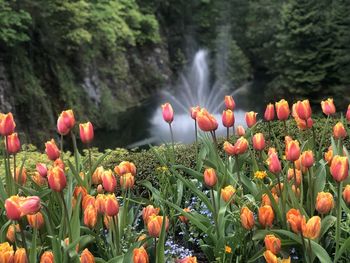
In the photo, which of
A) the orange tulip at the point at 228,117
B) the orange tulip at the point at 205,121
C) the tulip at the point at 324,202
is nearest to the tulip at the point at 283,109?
the orange tulip at the point at 228,117

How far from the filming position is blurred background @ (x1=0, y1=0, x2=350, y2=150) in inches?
558

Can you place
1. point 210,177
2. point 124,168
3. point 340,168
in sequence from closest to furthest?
point 340,168 < point 210,177 < point 124,168

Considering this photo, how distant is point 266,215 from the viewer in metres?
2.13

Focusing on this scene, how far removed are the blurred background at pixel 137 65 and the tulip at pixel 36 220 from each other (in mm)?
11255

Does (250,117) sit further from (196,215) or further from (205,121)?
(196,215)

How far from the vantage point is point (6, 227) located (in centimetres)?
223

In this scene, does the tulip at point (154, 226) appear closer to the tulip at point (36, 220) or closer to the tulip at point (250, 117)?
the tulip at point (36, 220)

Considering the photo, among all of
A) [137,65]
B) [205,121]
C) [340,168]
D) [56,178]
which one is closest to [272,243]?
[340,168]

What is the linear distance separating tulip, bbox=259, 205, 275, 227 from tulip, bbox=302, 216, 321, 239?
0.77 feet

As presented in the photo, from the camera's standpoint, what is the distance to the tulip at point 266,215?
2119 mm

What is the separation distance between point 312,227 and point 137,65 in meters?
22.7

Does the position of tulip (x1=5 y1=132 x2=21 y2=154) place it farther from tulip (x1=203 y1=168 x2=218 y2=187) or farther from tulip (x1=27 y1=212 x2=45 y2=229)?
tulip (x1=203 y1=168 x2=218 y2=187)

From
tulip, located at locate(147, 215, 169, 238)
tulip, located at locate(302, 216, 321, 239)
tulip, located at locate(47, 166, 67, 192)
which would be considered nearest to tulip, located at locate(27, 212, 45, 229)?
tulip, located at locate(47, 166, 67, 192)

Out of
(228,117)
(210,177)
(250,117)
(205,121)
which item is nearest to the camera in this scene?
(210,177)
